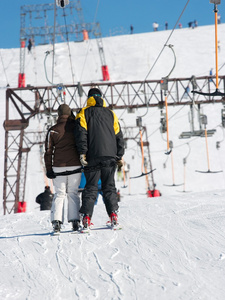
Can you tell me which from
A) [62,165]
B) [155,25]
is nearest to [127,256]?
[62,165]

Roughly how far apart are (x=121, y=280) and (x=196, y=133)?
52.4ft

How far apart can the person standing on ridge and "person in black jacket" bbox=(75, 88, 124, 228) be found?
13 centimetres

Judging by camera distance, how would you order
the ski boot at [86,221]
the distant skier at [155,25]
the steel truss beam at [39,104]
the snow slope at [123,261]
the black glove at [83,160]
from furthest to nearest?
the distant skier at [155,25], the steel truss beam at [39,104], the ski boot at [86,221], the black glove at [83,160], the snow slope at [123,261]

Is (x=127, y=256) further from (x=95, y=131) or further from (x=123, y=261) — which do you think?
(x=95, y=131)

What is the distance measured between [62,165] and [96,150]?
0.41 meters

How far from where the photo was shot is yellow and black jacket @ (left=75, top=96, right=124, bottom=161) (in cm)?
566

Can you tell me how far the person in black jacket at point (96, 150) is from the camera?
5.69m

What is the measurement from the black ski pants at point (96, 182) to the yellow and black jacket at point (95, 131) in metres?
0.09

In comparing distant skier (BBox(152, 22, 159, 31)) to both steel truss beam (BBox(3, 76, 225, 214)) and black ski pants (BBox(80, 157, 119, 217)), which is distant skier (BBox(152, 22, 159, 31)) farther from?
black ski pants (BBox(80, 157, 119, 217))

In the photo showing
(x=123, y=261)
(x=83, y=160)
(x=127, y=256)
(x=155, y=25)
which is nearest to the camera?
(x=123, y=261)

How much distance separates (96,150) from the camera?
571 cm

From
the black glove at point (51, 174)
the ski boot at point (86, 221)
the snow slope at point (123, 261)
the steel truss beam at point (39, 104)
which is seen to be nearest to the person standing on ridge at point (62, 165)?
the black glove at point (51, 174)

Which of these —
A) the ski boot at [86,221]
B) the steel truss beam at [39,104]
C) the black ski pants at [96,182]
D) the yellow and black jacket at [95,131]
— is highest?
the steel truss beam at [39,104]

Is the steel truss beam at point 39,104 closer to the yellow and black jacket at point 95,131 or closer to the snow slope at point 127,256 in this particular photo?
the snow slope at point 127,256
